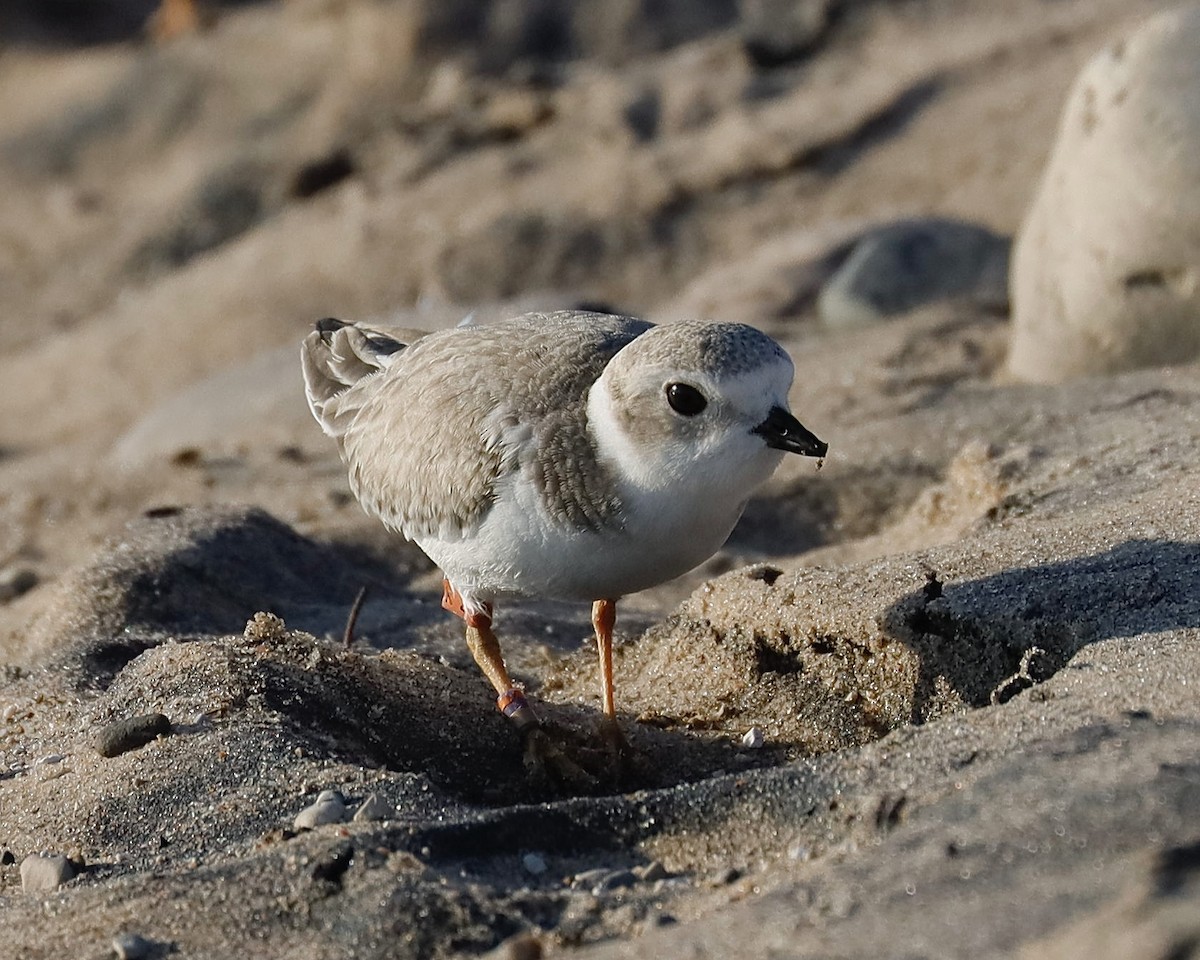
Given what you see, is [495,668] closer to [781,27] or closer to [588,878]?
[588,878]

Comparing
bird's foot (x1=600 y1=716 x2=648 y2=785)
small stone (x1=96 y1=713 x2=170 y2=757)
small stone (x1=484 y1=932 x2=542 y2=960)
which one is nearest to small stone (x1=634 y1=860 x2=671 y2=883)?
small stone (x1=484 y1=932 x2=542 y2=960)

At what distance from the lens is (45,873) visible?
143 inches

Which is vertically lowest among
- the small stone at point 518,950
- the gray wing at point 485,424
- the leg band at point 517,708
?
the leg band at point 517,708

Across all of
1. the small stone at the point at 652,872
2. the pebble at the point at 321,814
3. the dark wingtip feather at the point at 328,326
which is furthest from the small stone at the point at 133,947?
the dark wingtip feather at the point at 328,326

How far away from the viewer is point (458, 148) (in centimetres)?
1273

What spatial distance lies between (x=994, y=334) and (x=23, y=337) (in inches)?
334

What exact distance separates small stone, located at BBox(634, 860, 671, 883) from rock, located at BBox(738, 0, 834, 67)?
10.3 meters

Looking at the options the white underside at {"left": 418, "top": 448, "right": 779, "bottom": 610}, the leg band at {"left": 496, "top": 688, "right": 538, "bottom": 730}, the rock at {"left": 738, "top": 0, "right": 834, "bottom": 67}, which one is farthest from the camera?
the rock at {"left": 738, "top": 0, "right": 834, "bottom": 67}

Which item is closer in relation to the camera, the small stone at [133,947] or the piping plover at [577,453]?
the small stone at [133,947]

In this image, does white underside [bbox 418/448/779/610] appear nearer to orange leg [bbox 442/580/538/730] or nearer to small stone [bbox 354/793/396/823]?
orange leg [bbox 442/580/538/730]

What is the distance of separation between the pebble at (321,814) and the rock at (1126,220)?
472 cm

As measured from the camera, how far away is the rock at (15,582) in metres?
6.52

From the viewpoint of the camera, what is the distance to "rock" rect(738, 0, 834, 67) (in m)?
12.9

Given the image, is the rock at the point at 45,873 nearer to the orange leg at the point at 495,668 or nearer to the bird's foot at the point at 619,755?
the orange leg at the point at 495,668
